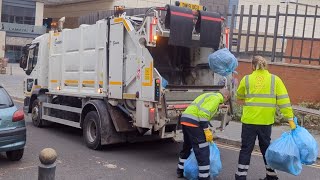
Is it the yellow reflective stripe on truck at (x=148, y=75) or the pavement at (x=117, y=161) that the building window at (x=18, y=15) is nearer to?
the pavement at (x=117, y=161)

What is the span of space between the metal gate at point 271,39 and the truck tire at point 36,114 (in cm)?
690

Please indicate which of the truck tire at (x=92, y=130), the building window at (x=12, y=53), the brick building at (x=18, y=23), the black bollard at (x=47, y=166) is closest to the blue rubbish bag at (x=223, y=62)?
the truck tire at (x=92, y=130)

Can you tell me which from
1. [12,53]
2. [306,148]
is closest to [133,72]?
[306,148]

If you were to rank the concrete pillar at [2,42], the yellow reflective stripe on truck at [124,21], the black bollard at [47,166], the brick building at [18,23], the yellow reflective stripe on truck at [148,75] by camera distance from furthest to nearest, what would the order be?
the brick building at [18,23] < the concrete pillar at [2,42] < the yellow reflective stripe on truck at [124,21] < the yellow reflective stripe on truck at [148,75] < the black bollard at [47,166]

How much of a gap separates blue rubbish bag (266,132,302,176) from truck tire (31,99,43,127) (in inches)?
272

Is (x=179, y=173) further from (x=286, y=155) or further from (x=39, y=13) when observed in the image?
(x=39, y=13)

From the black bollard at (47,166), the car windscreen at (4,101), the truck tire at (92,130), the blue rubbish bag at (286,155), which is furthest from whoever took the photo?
the truck tire at (92,130)

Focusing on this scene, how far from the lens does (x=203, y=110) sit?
5.85 metres

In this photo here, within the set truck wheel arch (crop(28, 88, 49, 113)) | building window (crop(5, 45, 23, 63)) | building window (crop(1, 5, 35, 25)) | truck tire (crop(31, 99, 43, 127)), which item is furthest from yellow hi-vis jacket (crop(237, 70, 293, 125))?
building window (crop(1, 5, 35, 25))

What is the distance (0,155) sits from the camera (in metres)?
7.65

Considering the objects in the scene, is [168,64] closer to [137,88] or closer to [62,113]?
[137,88]

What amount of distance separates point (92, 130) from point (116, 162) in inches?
53.7

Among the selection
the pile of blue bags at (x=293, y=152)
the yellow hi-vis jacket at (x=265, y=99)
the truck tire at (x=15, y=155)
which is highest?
the yellow hi-vis jacket at (x=265, y=99)

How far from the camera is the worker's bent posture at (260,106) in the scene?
19.4 feet
